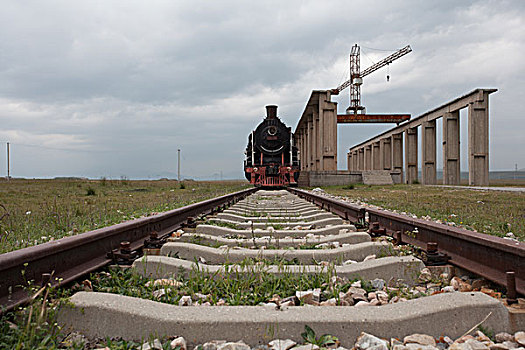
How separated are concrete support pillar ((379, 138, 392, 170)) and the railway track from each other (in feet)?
130

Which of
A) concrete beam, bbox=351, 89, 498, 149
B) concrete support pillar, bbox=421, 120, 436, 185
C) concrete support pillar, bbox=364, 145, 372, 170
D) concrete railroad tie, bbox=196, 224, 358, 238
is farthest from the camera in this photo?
concrete support pillar, bbox=364, 145, 372, 170

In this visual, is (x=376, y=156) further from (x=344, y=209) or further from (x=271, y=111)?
(x=344, y=209)

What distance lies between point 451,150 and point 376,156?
21.2 m

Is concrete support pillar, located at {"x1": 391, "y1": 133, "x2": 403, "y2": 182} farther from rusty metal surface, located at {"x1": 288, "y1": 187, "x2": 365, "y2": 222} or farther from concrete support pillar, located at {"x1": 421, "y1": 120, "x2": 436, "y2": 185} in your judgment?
rusty metal surface, located at {"x1": 288, "y1": 187, "x2": 365, "y2": 222}

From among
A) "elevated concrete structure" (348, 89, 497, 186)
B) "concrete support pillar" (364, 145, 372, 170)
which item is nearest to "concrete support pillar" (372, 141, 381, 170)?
"elevated concrete structure" (348, 89, 497, 186)

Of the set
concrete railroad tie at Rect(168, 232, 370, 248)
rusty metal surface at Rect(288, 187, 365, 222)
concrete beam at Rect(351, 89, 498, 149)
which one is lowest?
concrete railroad tie at Rect(168, 232, 370, 248)

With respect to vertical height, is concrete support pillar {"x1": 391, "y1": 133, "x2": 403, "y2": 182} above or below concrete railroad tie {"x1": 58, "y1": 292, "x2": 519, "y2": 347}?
above

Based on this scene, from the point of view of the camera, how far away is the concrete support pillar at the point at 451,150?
25728 mm

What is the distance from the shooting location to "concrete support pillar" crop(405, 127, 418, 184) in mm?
33781

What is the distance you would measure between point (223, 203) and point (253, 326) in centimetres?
650

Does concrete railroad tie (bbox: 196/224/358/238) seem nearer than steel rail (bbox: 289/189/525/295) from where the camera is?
No

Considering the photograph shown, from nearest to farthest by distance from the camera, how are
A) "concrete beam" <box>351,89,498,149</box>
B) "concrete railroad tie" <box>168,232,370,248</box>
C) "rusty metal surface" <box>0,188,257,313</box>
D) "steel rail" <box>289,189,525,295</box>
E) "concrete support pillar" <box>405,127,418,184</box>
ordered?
"rusty metal surface" <box>0,188,257,313</box> < "steel rail" <box>289,189,525,295</box> < "concrete railroad tie" <box>168,232,370,248</box> < "concrete beam" <box>351,89,498,149</box> < "concrete support pillar" <box>405,127,418,184</box>

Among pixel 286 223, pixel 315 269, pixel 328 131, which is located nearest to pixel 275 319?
pixel 315 269

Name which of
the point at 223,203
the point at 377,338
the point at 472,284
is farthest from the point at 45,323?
the point at 223,203
